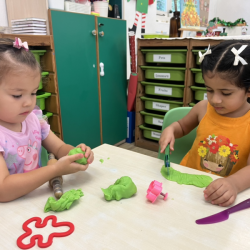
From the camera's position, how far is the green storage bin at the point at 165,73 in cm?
205

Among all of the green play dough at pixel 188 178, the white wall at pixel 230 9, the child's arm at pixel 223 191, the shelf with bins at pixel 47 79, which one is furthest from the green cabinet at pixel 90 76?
the white wall at pixel 230 9

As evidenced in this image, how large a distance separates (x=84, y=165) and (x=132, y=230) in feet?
0.81

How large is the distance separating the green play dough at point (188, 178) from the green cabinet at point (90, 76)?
4.38ft

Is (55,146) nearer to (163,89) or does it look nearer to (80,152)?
(80,152)

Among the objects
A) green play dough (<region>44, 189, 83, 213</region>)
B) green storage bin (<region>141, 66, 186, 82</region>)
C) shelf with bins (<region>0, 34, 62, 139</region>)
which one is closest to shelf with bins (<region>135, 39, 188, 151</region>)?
green storage bin (<region>141, 66, 186, 82</region>)

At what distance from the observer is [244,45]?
2.43 feet

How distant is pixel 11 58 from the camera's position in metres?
0.64

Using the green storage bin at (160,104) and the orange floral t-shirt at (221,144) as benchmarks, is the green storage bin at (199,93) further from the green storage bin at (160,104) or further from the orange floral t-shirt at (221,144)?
the orange floral t-shirt at (221,144)

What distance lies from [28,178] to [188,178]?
1.41ft

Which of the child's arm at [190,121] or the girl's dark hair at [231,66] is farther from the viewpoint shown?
the child's arm at [190,121]

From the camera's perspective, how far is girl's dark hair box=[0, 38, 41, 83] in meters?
0.62

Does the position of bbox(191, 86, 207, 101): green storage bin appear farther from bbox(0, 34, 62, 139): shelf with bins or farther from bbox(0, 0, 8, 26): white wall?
bbox(0, 0, 8, 26): white wall

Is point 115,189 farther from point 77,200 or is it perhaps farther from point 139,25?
point 139,25

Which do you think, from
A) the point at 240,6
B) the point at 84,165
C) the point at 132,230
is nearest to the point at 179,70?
the point at 84,165
